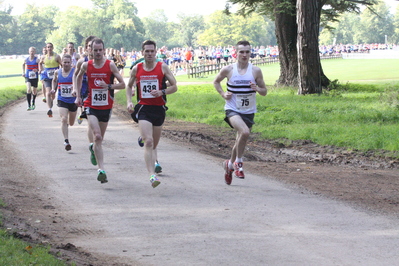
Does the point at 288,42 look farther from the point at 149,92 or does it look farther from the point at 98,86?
the point at 149,92

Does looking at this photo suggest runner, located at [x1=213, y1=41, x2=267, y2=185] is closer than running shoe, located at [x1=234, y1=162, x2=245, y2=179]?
Yes

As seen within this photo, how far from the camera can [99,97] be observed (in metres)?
9.18

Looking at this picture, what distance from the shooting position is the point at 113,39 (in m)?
107

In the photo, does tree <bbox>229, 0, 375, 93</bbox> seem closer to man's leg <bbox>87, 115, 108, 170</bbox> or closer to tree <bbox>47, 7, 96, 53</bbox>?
man's leg <bbox>87, 115, 108, 170</bbox>

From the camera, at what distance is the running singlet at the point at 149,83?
8.67 meters

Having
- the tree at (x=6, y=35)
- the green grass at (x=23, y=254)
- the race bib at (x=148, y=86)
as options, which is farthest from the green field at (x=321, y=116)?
the tree at (x=6, y=35)

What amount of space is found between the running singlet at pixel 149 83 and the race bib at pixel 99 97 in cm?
68

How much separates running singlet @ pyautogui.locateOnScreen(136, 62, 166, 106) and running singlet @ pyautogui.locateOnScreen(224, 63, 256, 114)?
1.06 meters

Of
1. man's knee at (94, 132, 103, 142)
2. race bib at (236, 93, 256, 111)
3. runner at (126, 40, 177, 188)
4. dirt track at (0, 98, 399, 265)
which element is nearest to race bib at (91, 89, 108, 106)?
man's knee at (94, 132, 103, 142)

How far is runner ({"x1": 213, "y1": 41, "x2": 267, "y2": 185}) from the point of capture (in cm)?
893

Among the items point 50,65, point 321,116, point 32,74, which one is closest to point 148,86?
point 321,116

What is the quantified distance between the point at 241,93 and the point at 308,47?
14951mm

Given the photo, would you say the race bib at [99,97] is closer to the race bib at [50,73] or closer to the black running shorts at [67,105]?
the black running shorts at [67,105]

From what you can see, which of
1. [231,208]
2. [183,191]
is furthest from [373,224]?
[183,191]
